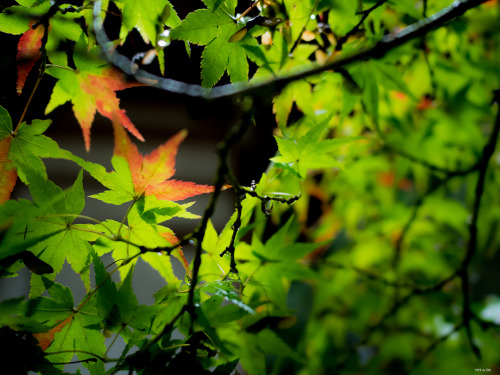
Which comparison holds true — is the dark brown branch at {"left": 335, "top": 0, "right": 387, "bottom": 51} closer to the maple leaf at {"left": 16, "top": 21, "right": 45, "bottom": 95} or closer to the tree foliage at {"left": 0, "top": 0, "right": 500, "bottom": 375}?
the tree foliage at {"left": 0, "top": 0, "right": 500, "bottom": 375}

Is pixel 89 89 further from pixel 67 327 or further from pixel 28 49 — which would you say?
pixel 67 327

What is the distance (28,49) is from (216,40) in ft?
1.20

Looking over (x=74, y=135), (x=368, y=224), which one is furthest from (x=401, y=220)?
(x=74, y=135)

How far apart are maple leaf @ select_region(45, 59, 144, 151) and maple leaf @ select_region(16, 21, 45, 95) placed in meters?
0.05

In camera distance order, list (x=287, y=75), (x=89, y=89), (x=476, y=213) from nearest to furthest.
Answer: (x=287, y=75)
(x=89, y=89)
(x=476, y=213)

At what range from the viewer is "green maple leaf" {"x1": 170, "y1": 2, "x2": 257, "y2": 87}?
0.59 m

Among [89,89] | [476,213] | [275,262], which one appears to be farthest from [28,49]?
[476,213]

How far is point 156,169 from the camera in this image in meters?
0.55

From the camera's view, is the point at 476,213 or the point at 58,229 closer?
the point at 58,229

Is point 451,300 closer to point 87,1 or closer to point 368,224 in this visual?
point 368,224

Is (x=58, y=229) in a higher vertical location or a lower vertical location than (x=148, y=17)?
lower

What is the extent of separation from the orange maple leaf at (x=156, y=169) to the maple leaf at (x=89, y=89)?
14 centimetres

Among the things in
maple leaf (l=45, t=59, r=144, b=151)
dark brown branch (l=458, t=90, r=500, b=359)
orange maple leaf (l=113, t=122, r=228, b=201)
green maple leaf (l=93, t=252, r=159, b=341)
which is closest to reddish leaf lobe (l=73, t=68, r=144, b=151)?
maple leaf (l=45, t=59, r=144, b=151)

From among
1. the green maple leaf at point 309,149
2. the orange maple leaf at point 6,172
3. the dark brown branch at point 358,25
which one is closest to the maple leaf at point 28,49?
the orange maple leaf at point 6,172
